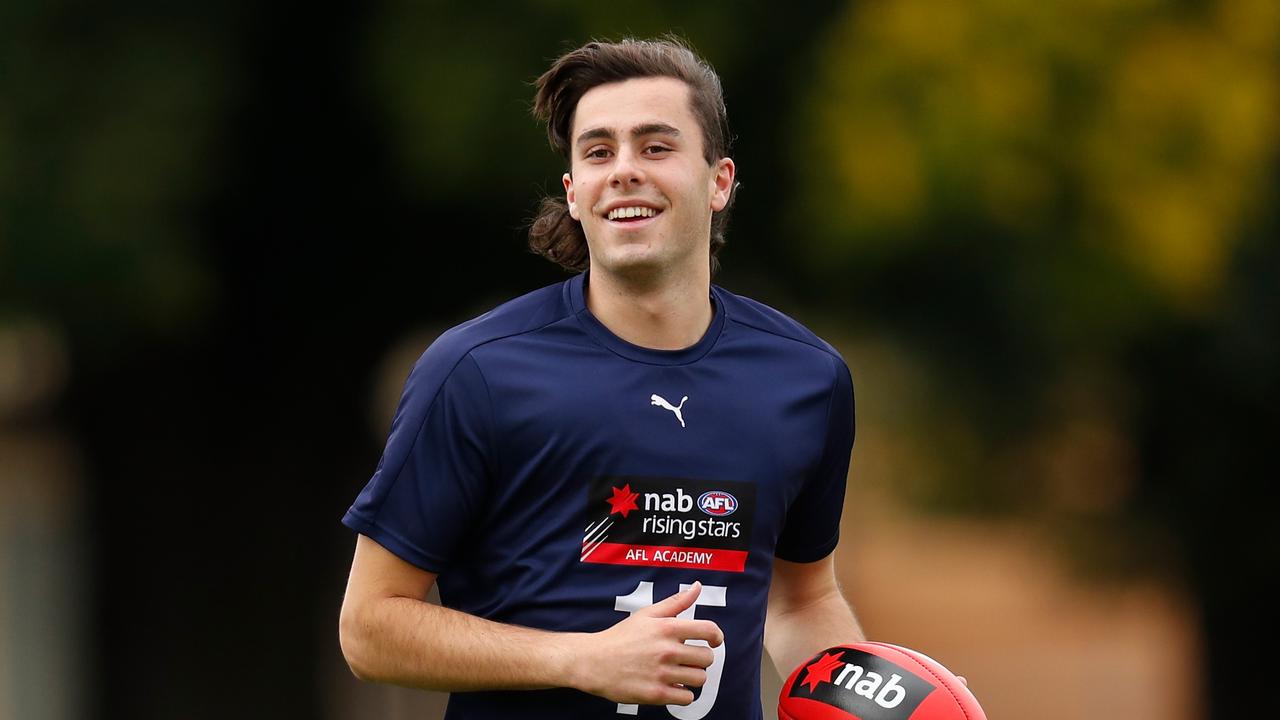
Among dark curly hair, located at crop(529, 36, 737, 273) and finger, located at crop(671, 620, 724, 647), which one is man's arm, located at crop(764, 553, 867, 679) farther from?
finger, located at crop(671, 620, 724, 647)

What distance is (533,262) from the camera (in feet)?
40.6

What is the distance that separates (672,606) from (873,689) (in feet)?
2.39

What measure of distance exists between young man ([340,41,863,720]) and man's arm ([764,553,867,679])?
44 cm

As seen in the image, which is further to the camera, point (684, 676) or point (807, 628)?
point (807, 628)

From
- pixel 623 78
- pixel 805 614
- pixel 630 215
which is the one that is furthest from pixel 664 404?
pixel 805 614

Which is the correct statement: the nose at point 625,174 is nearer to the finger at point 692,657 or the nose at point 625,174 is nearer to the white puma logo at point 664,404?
the white puma logo at point 664,404

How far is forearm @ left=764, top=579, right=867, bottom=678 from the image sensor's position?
5.05 m

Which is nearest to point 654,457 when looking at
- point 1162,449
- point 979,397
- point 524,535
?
point 524,535

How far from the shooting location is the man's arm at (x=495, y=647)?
407 centimetres

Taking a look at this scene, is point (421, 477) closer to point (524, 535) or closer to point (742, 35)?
point (524, 535)

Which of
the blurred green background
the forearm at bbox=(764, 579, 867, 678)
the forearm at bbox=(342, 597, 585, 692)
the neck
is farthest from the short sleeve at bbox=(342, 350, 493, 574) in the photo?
the blurred green background

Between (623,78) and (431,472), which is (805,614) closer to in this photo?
(431,472)

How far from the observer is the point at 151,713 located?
13438mm

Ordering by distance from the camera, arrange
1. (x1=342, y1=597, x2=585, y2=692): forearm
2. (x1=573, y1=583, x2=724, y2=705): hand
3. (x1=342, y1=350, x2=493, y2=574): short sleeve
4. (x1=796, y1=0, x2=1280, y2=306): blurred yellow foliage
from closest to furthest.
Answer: (x1=573, y1=583, x2=724, y2=705): hand → (x1=342, y1=597, x2=585, y2=692): forearm → (x1=342, y1=350, x2=493, y2=574): short sleeve → (x1=796, y1=0, x2=1280, y2=306): blurred yellow foliage
